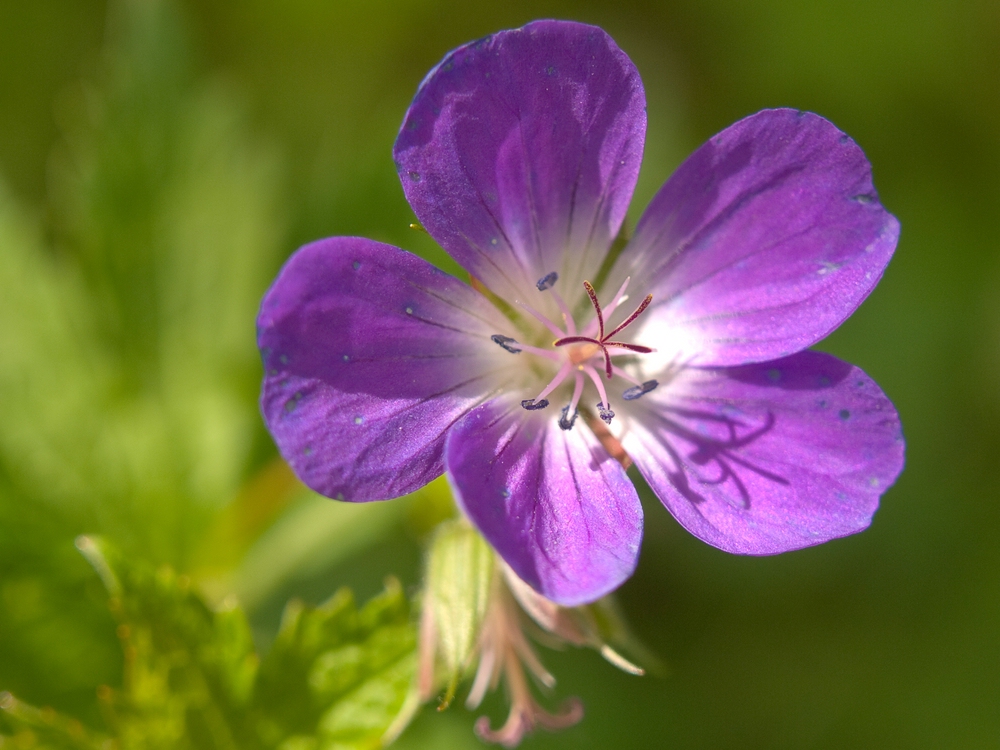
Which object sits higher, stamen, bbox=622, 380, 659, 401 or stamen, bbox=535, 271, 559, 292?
stamen, bbox=535, 271, 559, 292

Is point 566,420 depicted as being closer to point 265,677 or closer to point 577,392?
point 577,392

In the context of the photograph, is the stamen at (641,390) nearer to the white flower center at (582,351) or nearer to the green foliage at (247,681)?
the white flower center at (582,351)

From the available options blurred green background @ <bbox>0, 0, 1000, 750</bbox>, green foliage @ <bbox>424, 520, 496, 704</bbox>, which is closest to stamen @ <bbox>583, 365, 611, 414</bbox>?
green foliage @ <bbox>424, 520, 496, 704</bbox>

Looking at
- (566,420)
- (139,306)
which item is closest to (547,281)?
(566,420)

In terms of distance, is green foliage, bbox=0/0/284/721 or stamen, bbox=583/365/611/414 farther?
green foliage, bbox=0/0/284/721

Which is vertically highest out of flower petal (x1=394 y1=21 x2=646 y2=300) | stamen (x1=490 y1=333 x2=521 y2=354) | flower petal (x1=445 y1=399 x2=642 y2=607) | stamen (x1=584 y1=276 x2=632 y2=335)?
flower petal (x1=394 y1=21 x2=646 y2=300)

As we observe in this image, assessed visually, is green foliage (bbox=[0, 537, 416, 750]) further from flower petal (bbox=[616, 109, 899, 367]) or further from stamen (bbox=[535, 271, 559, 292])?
flower petal (bbox=[616, 109, 899, 367])

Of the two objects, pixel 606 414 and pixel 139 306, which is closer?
pixel 606 414
